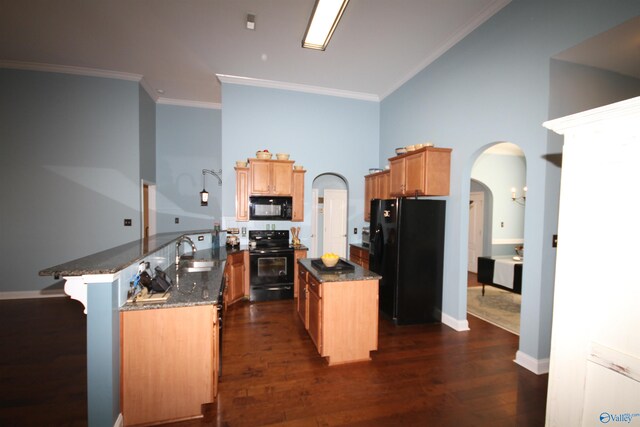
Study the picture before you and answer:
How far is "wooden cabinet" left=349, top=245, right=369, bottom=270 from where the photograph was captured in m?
4.76

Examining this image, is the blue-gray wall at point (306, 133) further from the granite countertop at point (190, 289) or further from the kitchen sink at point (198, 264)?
the granite countertop at point (190, 289)

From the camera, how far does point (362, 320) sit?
2736mm

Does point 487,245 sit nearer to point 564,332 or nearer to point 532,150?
point 532,150

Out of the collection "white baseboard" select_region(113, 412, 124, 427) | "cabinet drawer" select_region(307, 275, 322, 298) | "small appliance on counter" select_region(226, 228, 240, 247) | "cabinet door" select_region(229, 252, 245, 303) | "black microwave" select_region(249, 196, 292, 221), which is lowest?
"white baseboard" select_region(113, 412, 124, 427)

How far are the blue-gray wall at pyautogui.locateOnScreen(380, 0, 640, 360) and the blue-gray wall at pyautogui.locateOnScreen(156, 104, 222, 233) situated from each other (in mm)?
4696

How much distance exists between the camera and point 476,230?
7168 mm

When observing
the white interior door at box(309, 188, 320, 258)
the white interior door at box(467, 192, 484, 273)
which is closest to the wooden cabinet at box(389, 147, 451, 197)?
the white interior door at box(309, 188, 320, 258)

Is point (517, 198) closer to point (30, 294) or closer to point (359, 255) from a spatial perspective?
point (359, 255)

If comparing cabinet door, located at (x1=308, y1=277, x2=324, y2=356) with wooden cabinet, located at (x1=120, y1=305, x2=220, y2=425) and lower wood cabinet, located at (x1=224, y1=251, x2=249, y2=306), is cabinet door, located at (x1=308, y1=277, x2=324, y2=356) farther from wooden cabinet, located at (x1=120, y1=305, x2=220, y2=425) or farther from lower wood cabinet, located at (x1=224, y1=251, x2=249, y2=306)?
lower wood cabinet, located at (x1=224, y1=251, x2=249, y2=306)

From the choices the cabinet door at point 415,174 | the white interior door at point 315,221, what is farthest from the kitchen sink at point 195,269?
the white interior door at point 315,221

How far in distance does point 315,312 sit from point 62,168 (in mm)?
5152

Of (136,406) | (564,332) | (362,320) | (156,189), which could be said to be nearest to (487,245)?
(362,320)

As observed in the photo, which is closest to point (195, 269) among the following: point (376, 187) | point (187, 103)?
point (376, 187)

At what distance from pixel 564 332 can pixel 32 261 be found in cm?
704
